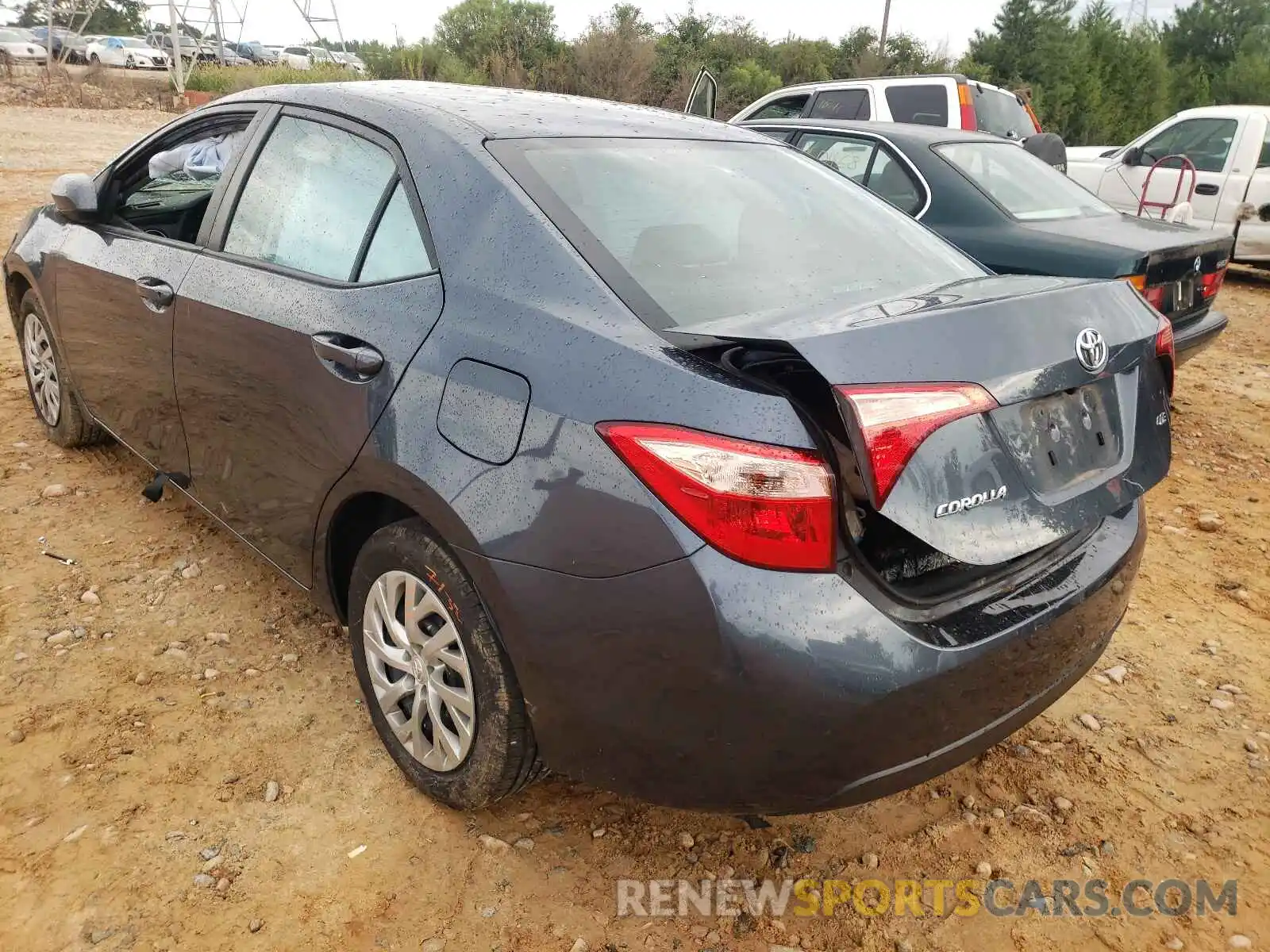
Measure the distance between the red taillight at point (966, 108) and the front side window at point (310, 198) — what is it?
22.2 ft

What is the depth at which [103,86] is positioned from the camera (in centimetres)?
2516

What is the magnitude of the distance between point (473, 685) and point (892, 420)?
103 centimetres

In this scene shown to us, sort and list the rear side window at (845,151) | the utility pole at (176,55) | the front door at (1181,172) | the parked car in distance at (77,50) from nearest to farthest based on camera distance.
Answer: the rear side window at (845,151) < the front door at (1181,172) < the utility pole at (176,55) < the parked car in distance at (77,50)

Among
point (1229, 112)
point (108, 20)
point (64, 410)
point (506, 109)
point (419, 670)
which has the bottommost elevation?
point (419, 670)

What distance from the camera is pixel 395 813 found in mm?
2256

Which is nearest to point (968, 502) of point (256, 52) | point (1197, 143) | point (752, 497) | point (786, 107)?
point (752, 497)

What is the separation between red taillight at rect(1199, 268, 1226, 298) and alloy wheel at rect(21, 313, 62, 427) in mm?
5327

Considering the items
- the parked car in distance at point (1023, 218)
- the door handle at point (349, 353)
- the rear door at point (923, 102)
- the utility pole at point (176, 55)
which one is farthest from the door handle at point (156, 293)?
the utility pole at point (176, 55)

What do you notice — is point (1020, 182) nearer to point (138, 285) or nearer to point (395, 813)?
point (138, 285)

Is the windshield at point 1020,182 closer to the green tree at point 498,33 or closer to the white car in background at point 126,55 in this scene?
the green tree at point 498,33

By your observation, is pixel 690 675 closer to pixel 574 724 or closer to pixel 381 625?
pixel 574 724

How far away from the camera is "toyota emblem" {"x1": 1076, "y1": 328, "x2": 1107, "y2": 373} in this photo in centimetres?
185

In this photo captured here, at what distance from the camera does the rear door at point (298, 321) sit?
2148 mm

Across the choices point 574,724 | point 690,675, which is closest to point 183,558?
point 574,724
